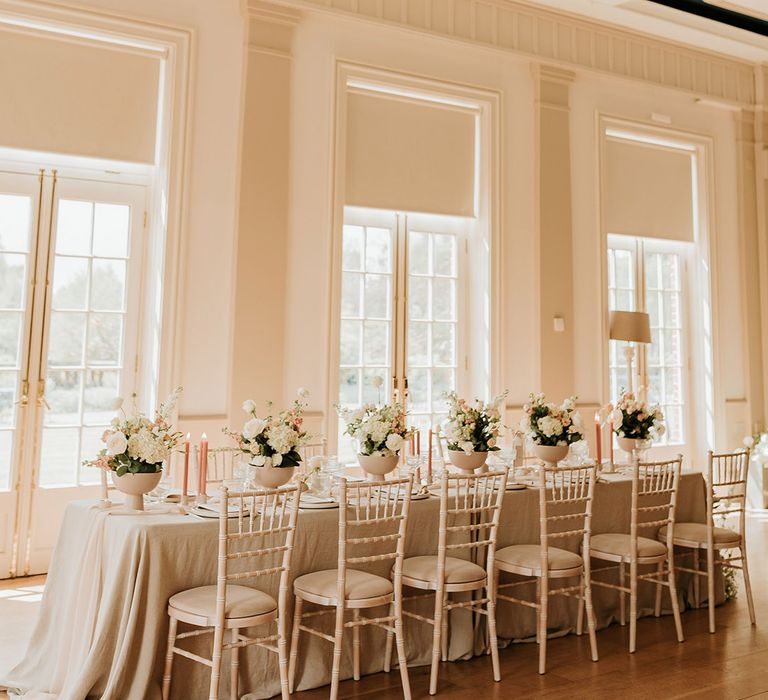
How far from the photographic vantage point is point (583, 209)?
7.55 metres

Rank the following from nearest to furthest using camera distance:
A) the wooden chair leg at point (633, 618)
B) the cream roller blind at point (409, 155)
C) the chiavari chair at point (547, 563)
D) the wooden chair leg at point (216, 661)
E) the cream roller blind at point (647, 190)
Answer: the wooden chair leg at point (216, 661), the chiavari chair at point (547, 563), the wooden chair leg at point (633, 618), the cream roller blind at point (409, 155), the cream roller blind at point (647, 190)

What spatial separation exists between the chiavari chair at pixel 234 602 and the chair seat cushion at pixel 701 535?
253 centimetres

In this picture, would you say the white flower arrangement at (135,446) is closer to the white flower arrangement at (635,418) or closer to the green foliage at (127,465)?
the green foliage at (127,465)

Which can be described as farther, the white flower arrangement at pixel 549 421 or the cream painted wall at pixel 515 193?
the cream painted wall at pixel 515 193

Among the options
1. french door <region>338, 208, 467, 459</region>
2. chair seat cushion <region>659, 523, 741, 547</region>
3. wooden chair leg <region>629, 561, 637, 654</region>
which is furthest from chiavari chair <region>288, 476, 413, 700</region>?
french door <region>338, 208, 467, 459</region>

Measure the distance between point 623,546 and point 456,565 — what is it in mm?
1150

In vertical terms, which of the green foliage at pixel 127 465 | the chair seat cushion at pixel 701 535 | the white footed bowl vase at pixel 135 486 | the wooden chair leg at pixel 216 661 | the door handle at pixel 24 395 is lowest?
the wooden chair leg at pixel 216 661

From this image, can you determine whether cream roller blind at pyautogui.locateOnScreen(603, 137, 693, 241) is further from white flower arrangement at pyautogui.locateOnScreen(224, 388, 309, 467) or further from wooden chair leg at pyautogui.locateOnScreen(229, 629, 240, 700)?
wooden chair leg at pyautogui.locateOnScreen(229, 629, 240, 700)

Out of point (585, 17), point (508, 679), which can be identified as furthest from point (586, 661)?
point (585, 17)

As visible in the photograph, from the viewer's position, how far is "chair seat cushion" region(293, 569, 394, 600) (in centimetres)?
346

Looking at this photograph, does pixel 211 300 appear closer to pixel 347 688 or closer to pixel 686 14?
pixel 347 688

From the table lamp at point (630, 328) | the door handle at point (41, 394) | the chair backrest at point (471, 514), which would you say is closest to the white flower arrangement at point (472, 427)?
the chair backrest at point (471, 514)

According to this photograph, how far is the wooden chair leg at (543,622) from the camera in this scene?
3.91 metres

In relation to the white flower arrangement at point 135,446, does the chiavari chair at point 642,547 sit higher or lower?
lower
